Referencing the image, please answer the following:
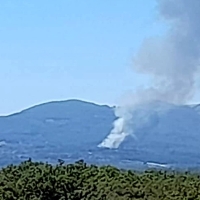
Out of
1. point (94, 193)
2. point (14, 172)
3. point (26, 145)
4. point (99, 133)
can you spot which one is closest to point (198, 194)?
point (94, 193)

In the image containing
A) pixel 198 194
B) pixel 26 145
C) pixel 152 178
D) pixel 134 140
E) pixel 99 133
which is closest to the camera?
pixel 198 194

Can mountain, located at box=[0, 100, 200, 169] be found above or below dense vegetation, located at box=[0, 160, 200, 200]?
above

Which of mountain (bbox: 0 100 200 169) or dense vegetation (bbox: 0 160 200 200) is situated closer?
dense vegetation (bbox: 0 160 200 200)

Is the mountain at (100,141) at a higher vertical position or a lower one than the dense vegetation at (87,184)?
higher

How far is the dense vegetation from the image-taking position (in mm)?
31000

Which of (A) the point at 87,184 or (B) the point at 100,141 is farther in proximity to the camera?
(B) the point at 100,141

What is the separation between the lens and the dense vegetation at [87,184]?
31000 mm

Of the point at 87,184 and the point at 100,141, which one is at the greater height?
the point at 100,141

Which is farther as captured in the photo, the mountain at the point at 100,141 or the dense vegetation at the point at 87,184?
the mountain at the point at 100,141

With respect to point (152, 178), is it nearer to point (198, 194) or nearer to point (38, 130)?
point (198, 194)

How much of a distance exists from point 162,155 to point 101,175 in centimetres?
11867

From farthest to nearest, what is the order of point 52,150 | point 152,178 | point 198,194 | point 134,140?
point 134,140
point 52,150
point 152,178
point 198,194

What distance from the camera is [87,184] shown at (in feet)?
113

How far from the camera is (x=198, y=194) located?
29.7 metres
